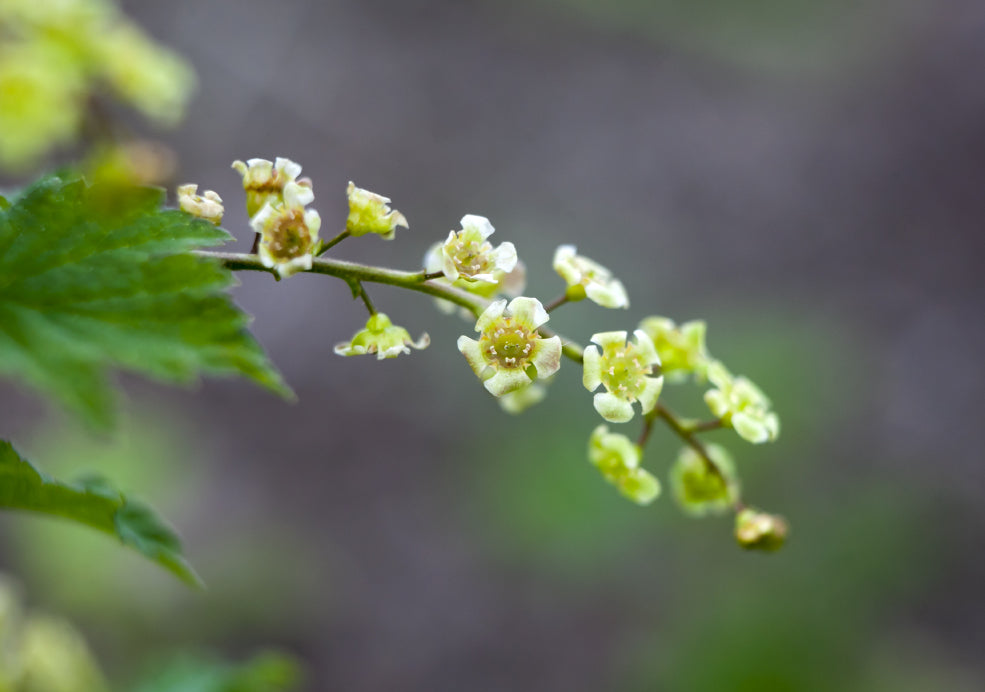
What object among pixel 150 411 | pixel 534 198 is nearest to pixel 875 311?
pixel 534 198

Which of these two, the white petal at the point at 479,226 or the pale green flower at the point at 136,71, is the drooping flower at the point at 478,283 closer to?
the white petal at the point at 479,226

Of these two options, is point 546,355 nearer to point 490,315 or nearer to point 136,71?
point 490,315

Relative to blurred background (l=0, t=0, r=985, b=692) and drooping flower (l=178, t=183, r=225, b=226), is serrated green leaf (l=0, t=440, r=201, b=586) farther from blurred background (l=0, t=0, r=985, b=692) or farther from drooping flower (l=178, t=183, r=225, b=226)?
blurred background (l=0, t=0, r=985, b=692)

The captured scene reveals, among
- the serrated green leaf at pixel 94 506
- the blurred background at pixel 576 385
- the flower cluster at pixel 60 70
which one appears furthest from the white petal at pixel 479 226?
the blurred background at pixel 576 385

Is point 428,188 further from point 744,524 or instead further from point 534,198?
point 744,524

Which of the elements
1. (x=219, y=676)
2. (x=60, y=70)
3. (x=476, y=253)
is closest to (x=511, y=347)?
(x=476, y=253)

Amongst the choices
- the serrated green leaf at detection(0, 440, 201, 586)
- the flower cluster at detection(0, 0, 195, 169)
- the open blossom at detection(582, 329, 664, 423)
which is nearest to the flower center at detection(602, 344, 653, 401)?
the open blossom at detection(582, 329, 664, 423)
